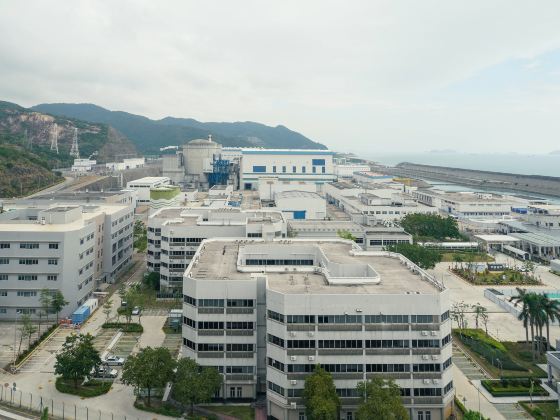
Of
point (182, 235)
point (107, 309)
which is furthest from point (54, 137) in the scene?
point (107, 309)

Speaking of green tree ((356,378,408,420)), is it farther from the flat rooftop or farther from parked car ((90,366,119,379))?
parked car ((90,366,119,379))

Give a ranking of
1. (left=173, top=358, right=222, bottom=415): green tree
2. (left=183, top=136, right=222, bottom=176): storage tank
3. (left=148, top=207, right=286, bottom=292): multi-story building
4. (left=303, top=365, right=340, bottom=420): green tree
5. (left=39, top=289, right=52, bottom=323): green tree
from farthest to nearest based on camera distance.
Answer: (left=183, top=136, right=222, bottom=176): storage tank, (left=148, top=207, right=286, bottom=292): multi-story building, (left=39, top=289, right=52, bottom=323): green tree, (left=173, top=358, right=222, bottom=415): green tree, (left=303, top=365, right=340, bottom=420): green tree

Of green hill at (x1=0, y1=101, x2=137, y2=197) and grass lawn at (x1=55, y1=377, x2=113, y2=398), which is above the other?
green hill at (x1=0, y1=101, x2=137, y2=197)

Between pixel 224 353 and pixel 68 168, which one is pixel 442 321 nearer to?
pixel 224 353

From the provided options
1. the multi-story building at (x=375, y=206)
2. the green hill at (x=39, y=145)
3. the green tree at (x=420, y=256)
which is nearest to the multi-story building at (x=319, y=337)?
the green tree at (x=420, y=256)

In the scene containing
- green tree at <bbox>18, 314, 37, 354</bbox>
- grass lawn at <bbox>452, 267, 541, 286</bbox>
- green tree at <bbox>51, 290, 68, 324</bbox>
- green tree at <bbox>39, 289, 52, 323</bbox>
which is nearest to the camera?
green tree at <bbox>18, 314, 37, 354</bbox>

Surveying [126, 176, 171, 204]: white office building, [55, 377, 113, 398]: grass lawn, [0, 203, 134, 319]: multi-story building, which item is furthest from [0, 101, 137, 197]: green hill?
[55, 377, 113, 398]: grass lawn

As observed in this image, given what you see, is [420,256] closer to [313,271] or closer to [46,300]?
[313,271]
